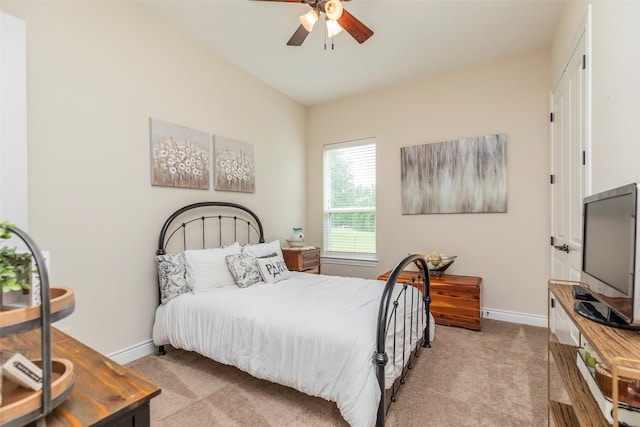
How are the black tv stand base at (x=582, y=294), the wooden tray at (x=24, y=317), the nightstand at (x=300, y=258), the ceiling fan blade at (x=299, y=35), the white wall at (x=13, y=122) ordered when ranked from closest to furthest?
the wooden tray at (x=24, y=317) → the black tv stand base at (x=582, y=294) → the white wall at (x=13, y=122) → the ceiling fan blade at (x=299, y=35) → the nightstand at (x=300, y=258)

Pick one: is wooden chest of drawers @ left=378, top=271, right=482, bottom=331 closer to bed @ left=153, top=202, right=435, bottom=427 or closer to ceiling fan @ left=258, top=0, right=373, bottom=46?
bed @ left=153, top=202, right=435, bottom=427

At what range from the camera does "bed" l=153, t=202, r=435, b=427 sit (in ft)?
5.36

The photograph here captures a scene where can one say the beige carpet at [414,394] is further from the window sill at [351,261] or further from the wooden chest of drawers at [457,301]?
the window sill at [351,261]

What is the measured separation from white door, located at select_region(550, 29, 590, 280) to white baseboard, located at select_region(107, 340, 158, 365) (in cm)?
332

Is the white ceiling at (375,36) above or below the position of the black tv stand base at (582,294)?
above

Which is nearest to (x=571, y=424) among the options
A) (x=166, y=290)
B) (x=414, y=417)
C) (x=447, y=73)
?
(x=414, y=417)

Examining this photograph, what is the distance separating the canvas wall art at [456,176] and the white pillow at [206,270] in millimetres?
2401

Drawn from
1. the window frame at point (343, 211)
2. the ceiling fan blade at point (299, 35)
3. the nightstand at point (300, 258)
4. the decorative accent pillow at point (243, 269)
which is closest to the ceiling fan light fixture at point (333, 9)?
the ceiling fan blade at point (299, 35)

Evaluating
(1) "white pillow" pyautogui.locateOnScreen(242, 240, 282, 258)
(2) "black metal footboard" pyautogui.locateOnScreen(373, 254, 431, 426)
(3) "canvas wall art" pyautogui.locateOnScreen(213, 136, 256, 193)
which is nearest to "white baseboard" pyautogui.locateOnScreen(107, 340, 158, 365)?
(1) "white pillow" pyautogui.locateOnScreen(242, 240, 282, 258)

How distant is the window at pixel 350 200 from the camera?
434 cm

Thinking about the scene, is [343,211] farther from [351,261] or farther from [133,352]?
[133,352]

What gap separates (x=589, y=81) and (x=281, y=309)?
8.15ft

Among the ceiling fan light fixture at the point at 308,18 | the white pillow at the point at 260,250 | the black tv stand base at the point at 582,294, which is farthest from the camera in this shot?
the white pillow at the point at 260,250

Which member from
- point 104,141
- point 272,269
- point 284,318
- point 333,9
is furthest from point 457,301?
point 104,141
